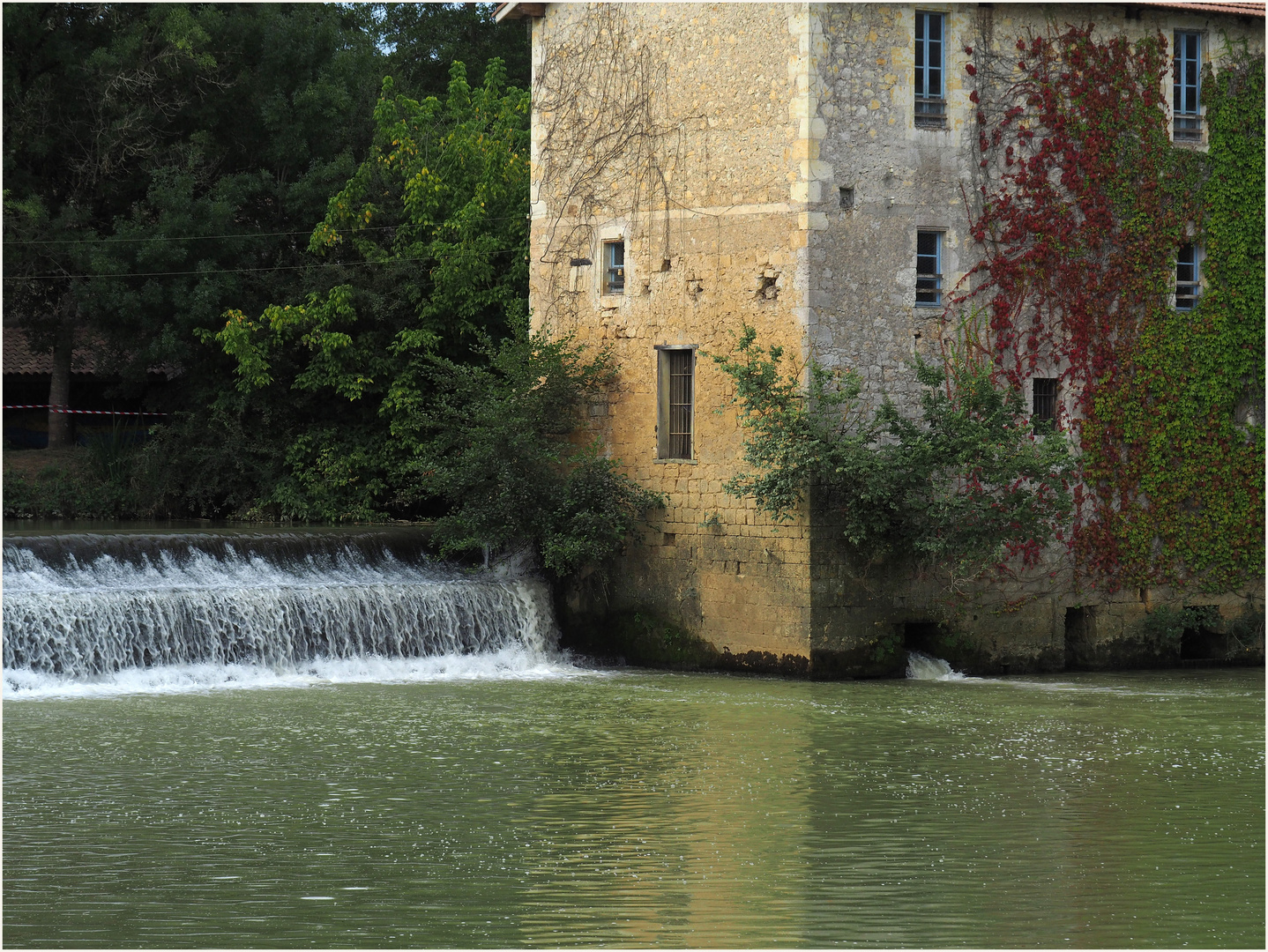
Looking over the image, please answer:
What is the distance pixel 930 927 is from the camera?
8922 millimetres

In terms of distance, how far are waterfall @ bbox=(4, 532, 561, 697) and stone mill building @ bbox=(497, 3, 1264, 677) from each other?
165 centimetres

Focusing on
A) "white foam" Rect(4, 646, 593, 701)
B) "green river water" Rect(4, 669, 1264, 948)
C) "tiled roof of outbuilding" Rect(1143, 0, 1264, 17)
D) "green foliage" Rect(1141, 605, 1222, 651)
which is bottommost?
"green river water" Rect(4, 669, 1264, 948)

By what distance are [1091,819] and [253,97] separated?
78.6 feet

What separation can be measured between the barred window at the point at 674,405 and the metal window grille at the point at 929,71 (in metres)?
3.92

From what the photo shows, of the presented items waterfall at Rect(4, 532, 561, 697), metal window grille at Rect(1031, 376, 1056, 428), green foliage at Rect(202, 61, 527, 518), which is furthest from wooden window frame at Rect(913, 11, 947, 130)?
green foliage at Rect(202, 61, 527, 518)

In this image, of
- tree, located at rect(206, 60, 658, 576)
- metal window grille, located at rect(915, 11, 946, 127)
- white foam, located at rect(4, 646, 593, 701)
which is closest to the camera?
white foam, located at rect(4, 646, 593, 701)

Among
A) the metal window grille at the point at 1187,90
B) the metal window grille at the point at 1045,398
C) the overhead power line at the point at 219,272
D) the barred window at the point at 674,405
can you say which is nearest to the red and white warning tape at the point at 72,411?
the overhead power line at the point at 219,272

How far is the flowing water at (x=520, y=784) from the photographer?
922cm

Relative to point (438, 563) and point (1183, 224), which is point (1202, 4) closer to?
point (1183, 224)

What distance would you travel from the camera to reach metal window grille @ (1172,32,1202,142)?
2148cm

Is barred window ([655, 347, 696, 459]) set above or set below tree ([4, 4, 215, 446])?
below

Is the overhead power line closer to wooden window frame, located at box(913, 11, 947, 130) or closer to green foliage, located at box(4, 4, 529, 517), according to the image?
green foliage, located at box(4, 4, 529, 517)

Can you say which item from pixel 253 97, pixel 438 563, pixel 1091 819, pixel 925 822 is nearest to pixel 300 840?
pixel 925 822

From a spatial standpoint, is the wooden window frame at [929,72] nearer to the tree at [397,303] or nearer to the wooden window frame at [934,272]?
the wooden window frame at [934,272]
